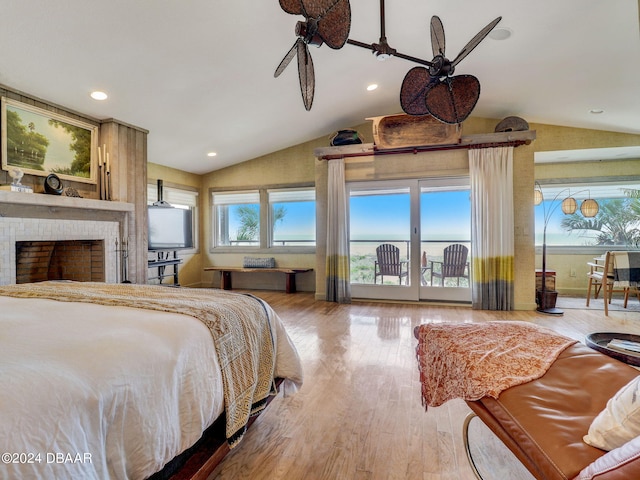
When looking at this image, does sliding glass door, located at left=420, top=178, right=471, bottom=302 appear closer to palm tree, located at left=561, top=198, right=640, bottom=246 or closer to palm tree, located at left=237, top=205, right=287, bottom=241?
palm tree, located at left=561, top=198, right=640, bottom=246

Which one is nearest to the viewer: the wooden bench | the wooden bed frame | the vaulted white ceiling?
the wooden bed frame

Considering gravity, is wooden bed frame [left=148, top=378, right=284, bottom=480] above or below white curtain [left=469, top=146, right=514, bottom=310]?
below

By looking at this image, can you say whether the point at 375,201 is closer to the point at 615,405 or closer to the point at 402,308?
the point at 402,308

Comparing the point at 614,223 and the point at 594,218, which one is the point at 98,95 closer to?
the point at 594,218

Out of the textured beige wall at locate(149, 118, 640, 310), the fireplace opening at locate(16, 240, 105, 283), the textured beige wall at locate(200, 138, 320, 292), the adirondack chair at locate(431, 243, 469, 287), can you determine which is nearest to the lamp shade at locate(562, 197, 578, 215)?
the textured beige wall at locate(149, 118, 640, 310)

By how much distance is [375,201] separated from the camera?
203 inches

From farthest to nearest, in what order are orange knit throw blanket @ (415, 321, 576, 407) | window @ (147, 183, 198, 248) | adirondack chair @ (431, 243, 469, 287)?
window @ (147, 183, 198, 248)
adirondack chair @ (431, 243, 469, 287)
orange knit throw blanket @ (415, 321, 576, 407)

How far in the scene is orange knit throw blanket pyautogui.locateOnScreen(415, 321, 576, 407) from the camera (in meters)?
1.34

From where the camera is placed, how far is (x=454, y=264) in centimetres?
482

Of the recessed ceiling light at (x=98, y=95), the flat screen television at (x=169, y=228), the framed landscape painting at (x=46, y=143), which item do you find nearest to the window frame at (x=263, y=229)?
the flat screen television at (x=169, y=228)

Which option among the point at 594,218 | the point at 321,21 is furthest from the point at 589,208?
the point at 321,21

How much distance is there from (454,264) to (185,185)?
206 inches

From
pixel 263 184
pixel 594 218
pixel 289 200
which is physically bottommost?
pixel 594 218

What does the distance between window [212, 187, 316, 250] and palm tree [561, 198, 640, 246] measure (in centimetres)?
513
